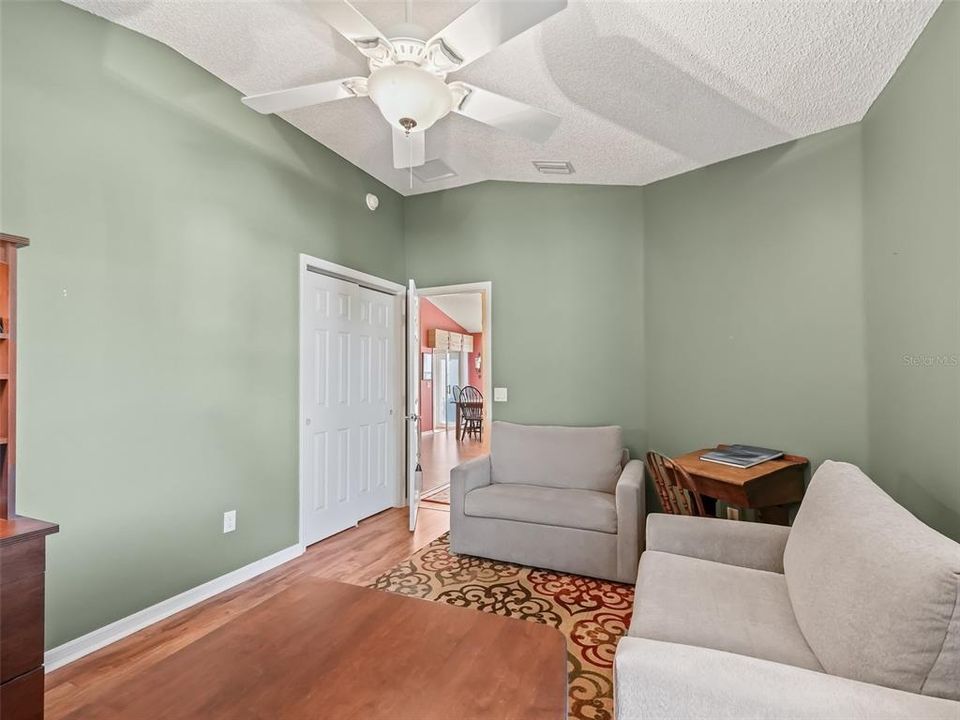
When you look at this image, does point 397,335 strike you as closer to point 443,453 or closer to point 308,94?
point 308,94

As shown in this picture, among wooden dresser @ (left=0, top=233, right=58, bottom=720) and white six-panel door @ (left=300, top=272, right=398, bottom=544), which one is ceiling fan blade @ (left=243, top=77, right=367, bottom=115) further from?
white six-panel door @ (left=300, top=272, right=398, bottom=544)

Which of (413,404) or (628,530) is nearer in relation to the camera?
(628,530)

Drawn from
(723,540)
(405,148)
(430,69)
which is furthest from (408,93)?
(723,540)

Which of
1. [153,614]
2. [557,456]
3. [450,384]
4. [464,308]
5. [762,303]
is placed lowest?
[153,614]

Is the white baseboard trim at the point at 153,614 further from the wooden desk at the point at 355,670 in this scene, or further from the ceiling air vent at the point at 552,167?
the ceiling air vent at the point at 552,167

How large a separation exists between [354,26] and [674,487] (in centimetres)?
253

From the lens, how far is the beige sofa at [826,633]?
Result: 950 millimetres

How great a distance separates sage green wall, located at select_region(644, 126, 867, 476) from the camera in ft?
8.82

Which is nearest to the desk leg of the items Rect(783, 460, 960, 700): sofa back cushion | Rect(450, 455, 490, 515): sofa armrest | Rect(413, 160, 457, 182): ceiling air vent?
Rect(783, 460, 960, 700): sofa back cushion

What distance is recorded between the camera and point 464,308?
397 inches

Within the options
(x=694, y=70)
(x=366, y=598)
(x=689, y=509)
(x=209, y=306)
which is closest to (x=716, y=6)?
(x=694, y=70)

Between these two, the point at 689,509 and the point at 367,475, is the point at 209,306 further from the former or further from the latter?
the point at 689,509

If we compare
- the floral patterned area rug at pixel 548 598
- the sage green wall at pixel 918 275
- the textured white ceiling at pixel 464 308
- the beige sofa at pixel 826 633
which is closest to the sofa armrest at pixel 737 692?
the beige sofa at pixel 826 633

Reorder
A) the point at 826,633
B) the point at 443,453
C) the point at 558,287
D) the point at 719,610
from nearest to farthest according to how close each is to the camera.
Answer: the point at 826,633
the point at 719,610
the point at 558,287
the point at 443,453
